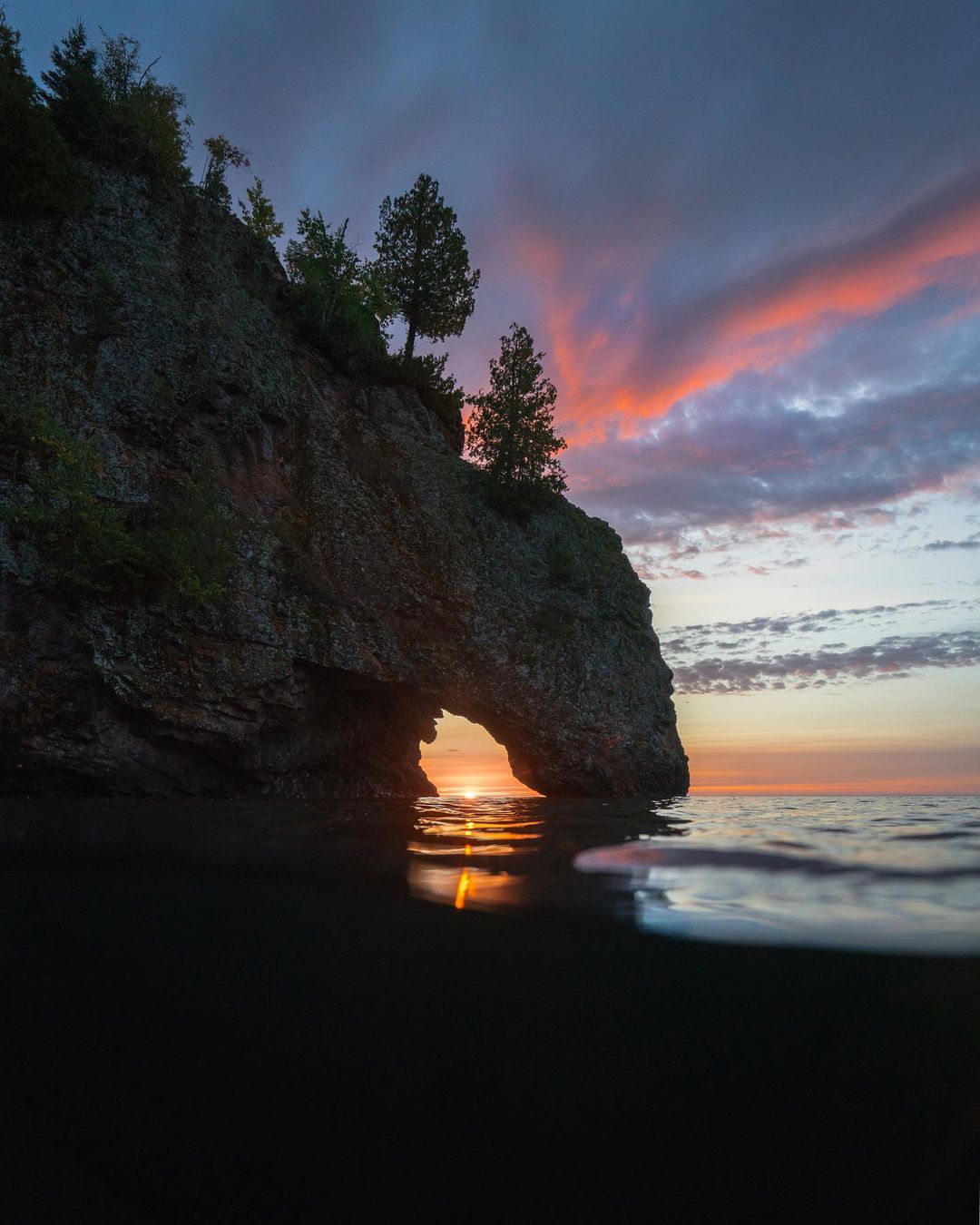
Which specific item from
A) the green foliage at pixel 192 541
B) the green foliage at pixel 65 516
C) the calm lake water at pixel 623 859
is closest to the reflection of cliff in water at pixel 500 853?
the calm lake water at pixel 623 859

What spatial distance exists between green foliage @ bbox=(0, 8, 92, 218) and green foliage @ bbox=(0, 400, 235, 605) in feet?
19.8

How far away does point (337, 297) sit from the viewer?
73.6ft

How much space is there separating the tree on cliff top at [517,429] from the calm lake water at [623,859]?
51.8 ft

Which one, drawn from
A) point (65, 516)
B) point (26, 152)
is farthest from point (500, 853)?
point (26, 152)

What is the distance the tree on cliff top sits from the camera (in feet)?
76.2

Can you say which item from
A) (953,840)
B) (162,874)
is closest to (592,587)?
(953,840)

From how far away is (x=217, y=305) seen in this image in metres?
17.6

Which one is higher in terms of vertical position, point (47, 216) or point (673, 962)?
point (47, 216)

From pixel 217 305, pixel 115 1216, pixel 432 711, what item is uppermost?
pixel 217 305

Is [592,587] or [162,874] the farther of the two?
[592,587]

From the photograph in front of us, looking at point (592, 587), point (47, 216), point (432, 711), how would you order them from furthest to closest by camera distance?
1. point (592, 587)
2. point (432, 711)
3. point (47, 216)

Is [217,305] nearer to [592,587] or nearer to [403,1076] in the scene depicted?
[592,587]

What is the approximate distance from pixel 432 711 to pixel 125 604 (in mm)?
11572

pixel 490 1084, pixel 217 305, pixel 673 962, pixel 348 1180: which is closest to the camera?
pixel 348 1180
